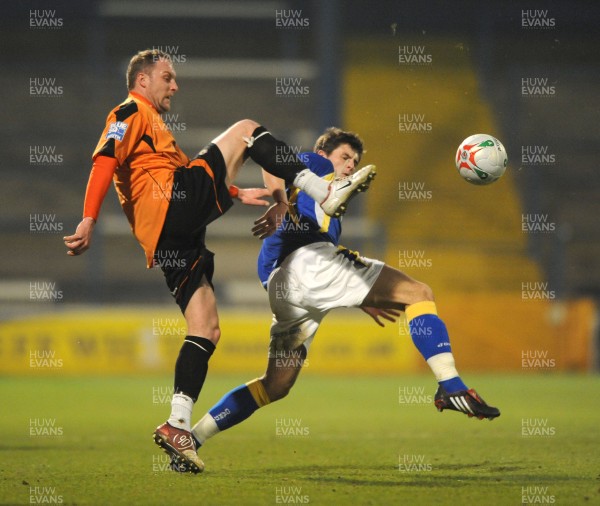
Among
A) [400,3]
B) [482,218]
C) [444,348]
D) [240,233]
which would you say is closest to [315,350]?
[240,233]

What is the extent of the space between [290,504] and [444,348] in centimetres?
127

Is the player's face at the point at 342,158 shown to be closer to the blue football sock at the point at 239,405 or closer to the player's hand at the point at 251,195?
the player's hand at the point at 251,195

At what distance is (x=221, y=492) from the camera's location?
4426mm

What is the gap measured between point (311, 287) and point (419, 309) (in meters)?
0.62

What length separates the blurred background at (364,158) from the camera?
554 inches

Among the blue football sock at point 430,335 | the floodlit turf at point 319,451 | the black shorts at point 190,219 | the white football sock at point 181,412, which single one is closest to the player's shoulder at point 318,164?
the black shorts at point 190,219

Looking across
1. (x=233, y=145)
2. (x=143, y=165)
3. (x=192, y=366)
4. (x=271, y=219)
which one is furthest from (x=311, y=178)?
(x=192, y=366)

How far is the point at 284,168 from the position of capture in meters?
4.88

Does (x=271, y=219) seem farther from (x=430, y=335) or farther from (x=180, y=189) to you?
(x=430, y=335)

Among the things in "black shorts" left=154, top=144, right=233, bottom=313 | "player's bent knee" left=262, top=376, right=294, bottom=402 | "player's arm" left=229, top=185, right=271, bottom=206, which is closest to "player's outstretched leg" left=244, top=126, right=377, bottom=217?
"black shorts" left=154, top=144, right=233, bottom=313

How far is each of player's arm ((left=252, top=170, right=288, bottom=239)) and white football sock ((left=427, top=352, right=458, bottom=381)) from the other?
1164mm

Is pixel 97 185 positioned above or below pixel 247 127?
below

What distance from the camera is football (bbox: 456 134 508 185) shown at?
5.79m

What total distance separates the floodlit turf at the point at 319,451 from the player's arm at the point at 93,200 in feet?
3.80
